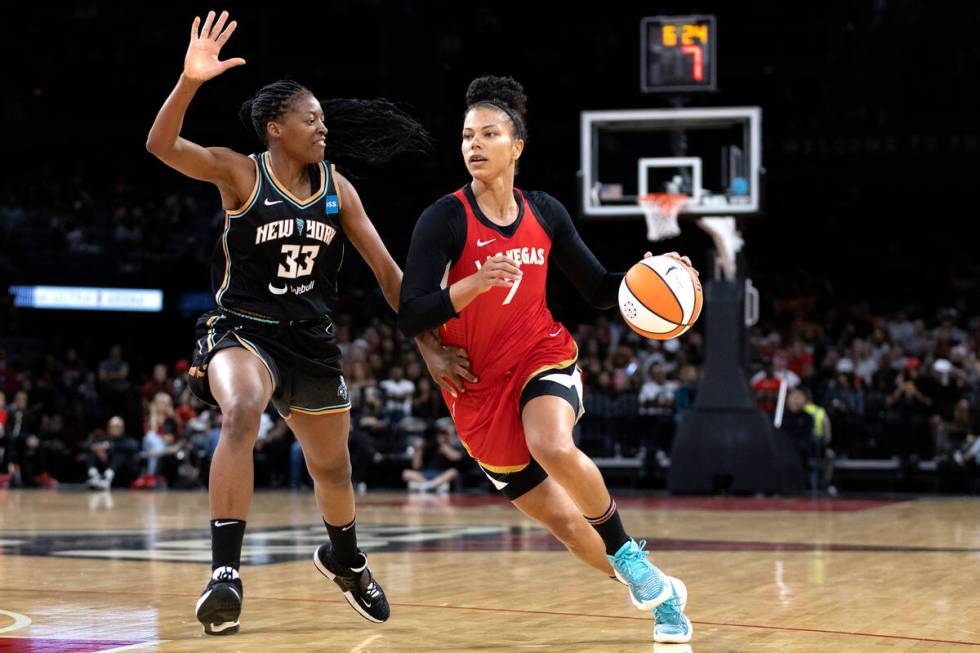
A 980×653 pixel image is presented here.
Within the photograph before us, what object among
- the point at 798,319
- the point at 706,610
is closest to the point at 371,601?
the point at 706,610

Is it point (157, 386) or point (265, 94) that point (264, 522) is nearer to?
point (265, 94)

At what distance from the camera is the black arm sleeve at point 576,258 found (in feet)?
16.7

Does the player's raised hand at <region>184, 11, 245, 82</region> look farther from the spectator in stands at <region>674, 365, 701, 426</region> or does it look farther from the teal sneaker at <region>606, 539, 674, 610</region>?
the spectator in stands at <region>674, 365, 701, 426</region>

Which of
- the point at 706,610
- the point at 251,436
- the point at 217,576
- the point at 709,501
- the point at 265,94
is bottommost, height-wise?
the point at 709,501

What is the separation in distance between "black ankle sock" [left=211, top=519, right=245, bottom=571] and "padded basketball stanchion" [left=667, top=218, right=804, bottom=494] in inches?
414

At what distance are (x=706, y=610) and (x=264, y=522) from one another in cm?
605

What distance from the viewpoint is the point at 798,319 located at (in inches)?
767

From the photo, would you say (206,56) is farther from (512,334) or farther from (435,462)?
(435,462)

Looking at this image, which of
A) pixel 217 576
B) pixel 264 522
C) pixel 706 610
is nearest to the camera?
pixel 217 576

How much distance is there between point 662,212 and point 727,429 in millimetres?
2474

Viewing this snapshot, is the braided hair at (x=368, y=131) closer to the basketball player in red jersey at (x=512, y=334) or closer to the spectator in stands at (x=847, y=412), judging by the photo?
the basketball player in red jersey at (x=512, y=334)

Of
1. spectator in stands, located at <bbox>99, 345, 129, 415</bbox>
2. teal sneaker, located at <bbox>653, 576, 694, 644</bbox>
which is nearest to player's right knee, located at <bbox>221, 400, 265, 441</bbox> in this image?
teal sneaker, located at <bbox>653, 576, 694, 644</bbox>

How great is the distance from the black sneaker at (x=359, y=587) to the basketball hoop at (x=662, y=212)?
9587mm

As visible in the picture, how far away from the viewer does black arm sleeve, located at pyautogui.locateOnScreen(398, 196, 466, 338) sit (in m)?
4.65
